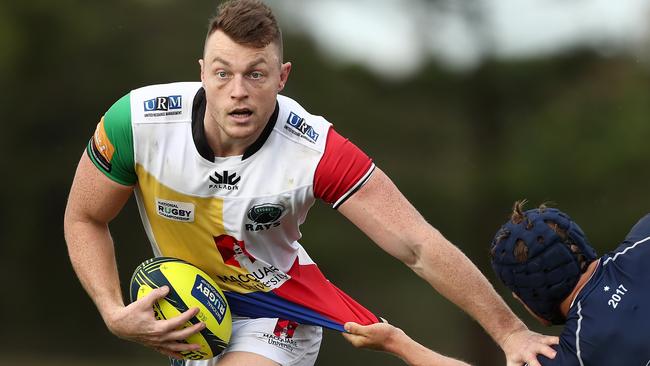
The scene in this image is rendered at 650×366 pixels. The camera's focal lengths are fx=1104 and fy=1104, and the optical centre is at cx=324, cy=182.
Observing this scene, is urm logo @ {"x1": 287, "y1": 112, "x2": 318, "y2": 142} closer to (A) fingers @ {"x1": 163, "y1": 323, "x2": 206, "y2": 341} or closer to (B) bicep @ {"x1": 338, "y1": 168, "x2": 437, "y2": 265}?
(B) bicep @ {"x1": 338, "y1": 168, "x2": 437, "y2": 265}

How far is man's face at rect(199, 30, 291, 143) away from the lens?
5406 mm

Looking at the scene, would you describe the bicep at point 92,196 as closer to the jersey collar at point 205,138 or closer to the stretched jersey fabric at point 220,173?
the stretched jersey fabric at point 220,173

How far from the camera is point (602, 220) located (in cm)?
1973

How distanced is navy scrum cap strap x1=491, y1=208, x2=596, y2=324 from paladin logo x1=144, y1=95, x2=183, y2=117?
1.89 meters

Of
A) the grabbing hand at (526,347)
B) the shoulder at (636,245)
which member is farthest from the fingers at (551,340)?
the shoulder at (636,245)

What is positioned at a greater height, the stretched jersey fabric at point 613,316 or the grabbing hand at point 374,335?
the stretched jersey fabric at point 613,316

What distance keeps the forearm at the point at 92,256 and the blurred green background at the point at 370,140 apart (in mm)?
12002

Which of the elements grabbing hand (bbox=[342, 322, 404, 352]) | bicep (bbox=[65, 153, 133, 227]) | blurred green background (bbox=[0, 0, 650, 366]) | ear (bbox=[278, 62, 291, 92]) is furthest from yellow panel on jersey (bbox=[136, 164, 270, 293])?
blurred green background (bbox=[0, 0, 650, 366])

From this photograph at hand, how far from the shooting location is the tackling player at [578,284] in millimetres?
4535

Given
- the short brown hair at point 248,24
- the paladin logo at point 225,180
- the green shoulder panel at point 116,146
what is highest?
the short brown hair at point 248,24

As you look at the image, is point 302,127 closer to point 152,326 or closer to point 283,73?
point 283,73

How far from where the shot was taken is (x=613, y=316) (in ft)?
15.0

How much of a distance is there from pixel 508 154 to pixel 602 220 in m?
2.07

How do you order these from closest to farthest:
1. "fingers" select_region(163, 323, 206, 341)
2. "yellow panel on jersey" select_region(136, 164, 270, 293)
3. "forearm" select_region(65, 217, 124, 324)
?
"fingers" select_region(163, 323, 206, 341)
"yellow panel on jersey" select_region(136, 164, 270, 293)
"forearm" select_region(65, 217, 124, 324)
